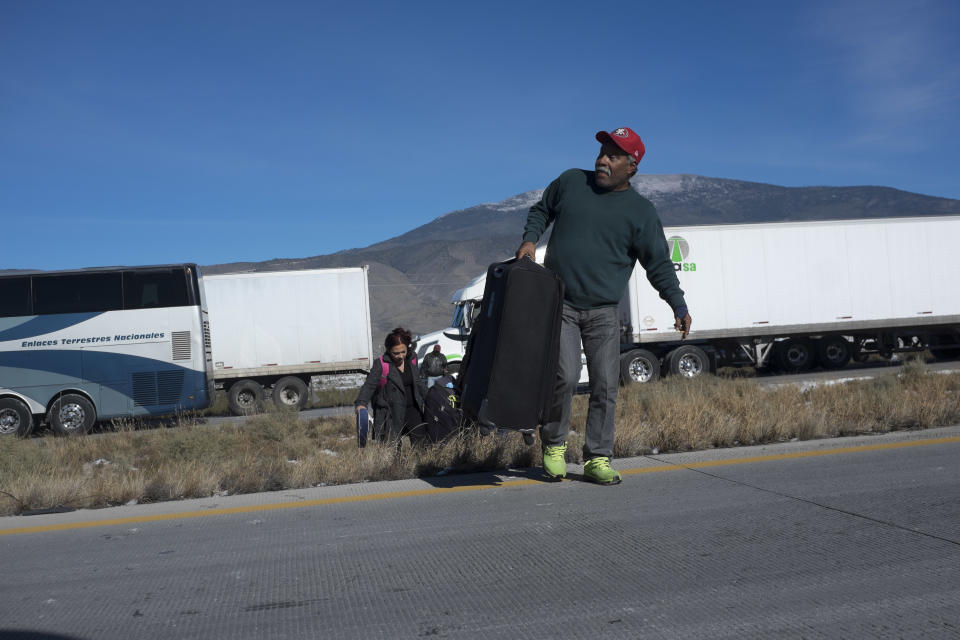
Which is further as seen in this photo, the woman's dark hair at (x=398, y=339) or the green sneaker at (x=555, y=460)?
the woman's dark hair at (x=398, y=339)

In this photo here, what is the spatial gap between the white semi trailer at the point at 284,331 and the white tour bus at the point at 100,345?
3416 mm

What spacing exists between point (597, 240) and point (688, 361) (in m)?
16.1

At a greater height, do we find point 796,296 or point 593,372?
point 796,296

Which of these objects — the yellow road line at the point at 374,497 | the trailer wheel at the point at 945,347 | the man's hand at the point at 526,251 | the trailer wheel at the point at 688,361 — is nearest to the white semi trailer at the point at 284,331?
the trailer wheel at the point at 688,361

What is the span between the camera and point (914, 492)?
4.50 meters

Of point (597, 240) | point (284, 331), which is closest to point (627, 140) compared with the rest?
point (597, 240)

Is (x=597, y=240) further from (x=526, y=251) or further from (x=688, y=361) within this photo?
(x=688, y=361)

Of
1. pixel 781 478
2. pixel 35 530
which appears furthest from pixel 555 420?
pixel 35 530

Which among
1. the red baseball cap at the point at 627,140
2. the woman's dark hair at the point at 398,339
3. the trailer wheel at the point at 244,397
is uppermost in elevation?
the red baseball cap at the point at 627,140

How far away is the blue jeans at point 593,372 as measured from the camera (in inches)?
202

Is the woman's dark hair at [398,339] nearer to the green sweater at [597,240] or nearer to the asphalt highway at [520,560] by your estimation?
the asphalt highway at [520,560]

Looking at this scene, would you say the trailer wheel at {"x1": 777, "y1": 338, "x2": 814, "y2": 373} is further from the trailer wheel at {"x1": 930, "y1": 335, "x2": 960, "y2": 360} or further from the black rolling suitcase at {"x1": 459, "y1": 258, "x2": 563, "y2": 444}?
the black rolling suitcase at {"x1": 459, "y1": 258, "x2": 563, "y2": 444}

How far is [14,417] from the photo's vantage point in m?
16.8

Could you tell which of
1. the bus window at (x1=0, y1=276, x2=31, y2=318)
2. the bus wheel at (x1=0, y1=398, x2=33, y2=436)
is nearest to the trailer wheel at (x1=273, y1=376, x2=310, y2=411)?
Result: the bus wheel at (x1=0, y1=398, x2=33, y2=436)
